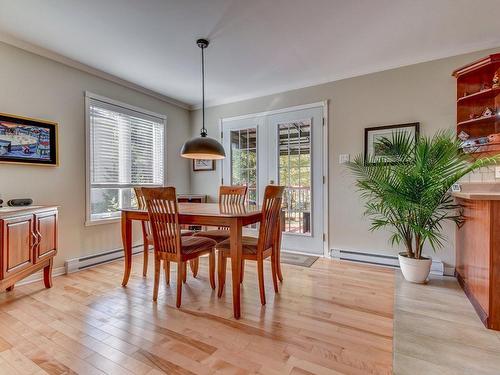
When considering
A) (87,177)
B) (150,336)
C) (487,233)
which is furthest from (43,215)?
(487,233)

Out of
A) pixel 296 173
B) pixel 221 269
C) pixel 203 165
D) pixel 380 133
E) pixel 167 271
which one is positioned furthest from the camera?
pixel 203 165

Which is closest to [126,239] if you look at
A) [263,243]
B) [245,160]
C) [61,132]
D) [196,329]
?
[196,329]

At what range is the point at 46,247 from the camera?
248 cm

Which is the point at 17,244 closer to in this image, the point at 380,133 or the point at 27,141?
the point at 27,141

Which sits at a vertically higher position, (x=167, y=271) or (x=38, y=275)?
(x=167, y=271)

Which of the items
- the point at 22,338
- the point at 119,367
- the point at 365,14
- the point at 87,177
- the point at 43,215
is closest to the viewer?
the point at 119,367

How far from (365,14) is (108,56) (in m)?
2.64

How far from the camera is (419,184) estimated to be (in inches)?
95.7

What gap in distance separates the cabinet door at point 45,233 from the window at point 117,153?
0.61 meters

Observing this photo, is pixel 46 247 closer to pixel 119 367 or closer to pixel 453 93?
pixel 119 367

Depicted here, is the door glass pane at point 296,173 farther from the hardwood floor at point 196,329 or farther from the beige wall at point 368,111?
the hardwood floor at point 196,329

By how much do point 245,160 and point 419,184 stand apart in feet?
8.00

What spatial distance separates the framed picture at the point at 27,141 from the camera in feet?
8.22

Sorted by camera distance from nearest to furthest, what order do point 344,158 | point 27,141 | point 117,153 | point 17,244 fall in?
point 17,244, point 27,141, point 344,158, point 117,153
